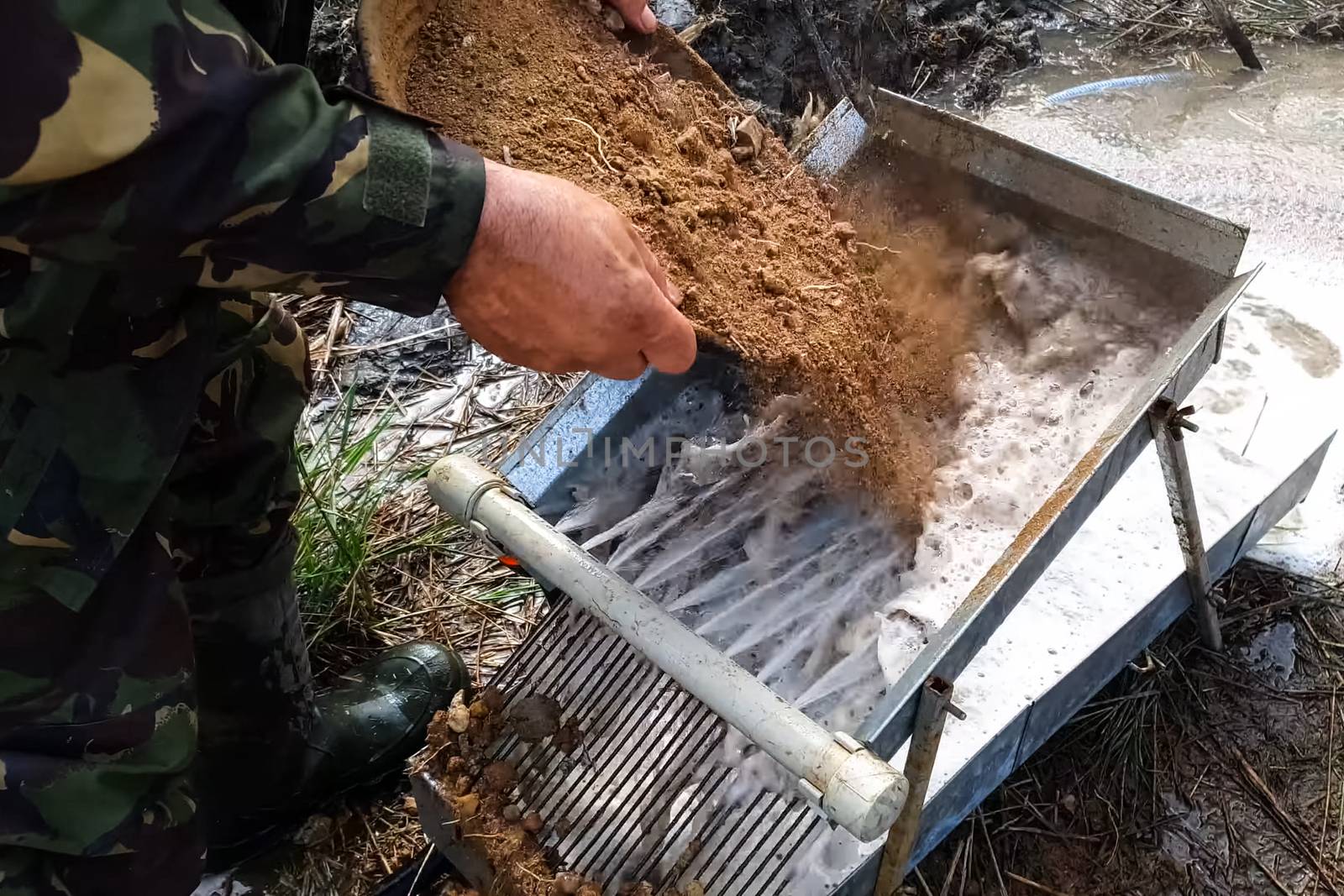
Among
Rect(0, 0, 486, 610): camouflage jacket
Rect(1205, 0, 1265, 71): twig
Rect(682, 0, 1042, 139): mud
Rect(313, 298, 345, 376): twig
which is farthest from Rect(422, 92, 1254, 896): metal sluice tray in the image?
Rect(1205, 0, 1265, 71): twig

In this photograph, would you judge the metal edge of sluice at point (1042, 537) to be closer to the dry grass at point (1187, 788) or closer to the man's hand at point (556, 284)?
the man's hand at point (556, 284)

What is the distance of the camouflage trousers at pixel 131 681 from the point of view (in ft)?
3.47

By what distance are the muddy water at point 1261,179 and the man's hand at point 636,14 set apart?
1.10 m

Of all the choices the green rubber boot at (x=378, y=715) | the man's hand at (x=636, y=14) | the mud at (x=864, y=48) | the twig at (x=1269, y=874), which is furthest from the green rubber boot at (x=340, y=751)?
the mud at (x=864, y=48)

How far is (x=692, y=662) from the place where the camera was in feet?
4.06

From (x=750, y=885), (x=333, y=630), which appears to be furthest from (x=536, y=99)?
(x=333, y=630)

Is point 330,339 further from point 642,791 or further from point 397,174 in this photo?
point 397,174

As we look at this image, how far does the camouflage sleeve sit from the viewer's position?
81 cm

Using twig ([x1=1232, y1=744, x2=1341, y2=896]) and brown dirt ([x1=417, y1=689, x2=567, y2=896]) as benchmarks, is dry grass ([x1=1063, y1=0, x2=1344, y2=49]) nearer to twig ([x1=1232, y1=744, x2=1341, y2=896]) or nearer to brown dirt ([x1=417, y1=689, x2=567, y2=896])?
twig ([x1=1232, y1=744, x2=1341, y2=896])

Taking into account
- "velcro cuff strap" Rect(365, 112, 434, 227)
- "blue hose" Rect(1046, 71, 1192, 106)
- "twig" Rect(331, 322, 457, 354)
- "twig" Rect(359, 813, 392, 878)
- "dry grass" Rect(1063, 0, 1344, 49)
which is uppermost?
"velcro cuff strap" Rect(365, 112, 434, 227)

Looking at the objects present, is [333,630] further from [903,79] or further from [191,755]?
[903,79]

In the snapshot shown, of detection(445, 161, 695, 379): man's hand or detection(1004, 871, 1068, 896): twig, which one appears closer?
detection(445, 161, 695, 379): man's hand

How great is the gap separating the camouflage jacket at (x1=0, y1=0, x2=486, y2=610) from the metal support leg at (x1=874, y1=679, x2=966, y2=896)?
707 millimetres
